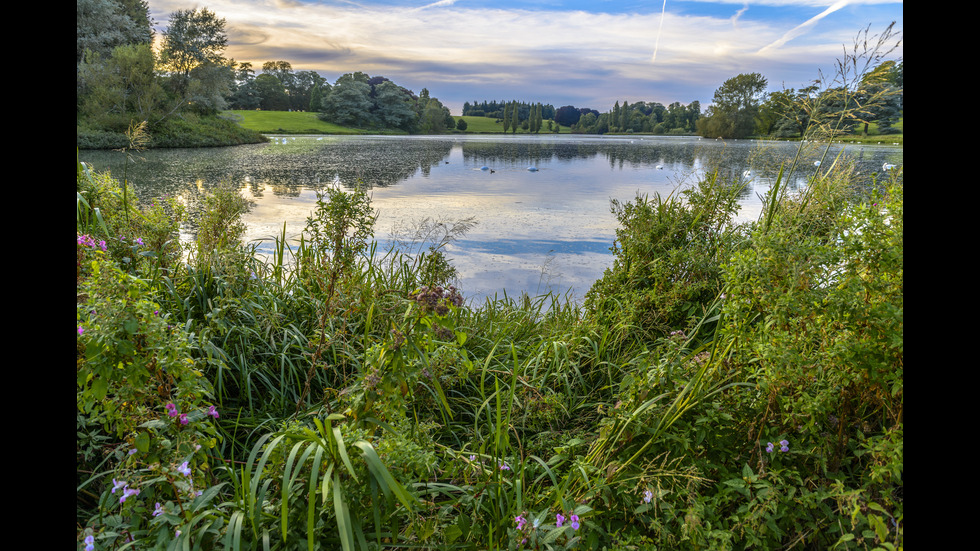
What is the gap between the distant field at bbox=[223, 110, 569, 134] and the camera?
22.2 meters

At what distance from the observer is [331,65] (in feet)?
20.9

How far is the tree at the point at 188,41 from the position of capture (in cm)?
2069

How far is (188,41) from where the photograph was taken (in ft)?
68.9

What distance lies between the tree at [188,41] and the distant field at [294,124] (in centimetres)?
225

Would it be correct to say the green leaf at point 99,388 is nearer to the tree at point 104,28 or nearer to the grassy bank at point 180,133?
the grassy bank at point 180,133

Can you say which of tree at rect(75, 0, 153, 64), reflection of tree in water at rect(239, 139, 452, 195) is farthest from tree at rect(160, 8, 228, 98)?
reflection of tree in water at rect(239, 139, 452, 195)

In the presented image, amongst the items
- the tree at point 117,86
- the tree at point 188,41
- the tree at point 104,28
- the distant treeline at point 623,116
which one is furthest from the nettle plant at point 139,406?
the tree at point 188,41

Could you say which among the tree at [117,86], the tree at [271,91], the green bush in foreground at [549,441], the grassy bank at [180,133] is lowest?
the green bush in foreground at [549,441]

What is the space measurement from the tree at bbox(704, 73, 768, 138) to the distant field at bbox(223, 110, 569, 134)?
15401mm

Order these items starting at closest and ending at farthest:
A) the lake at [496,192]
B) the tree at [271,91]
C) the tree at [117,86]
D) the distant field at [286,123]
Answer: the lake at [496,192], the tree at [117,86], the distant field at [286,123], the tree at [271,91]

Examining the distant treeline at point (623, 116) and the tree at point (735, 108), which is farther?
the distant treeline at point (623, 116)
